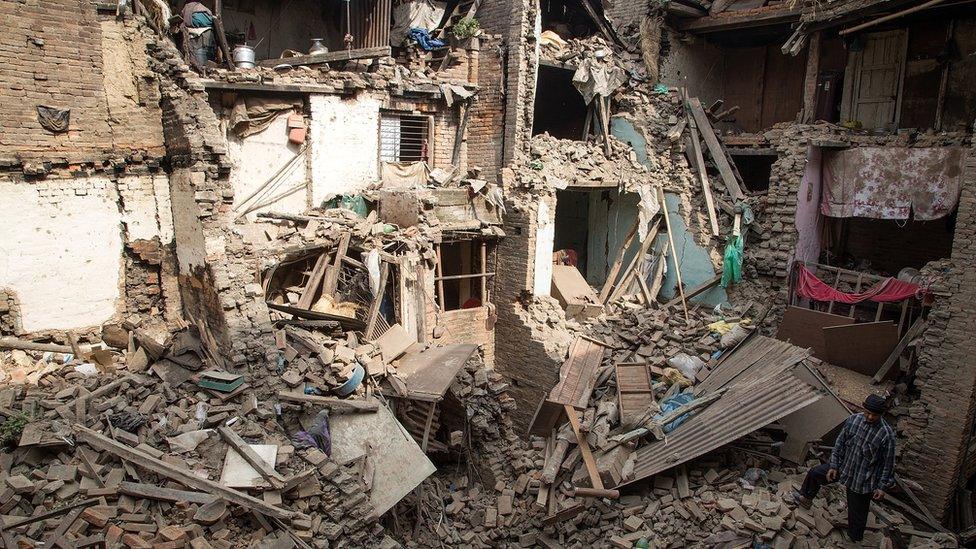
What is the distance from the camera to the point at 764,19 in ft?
47.4

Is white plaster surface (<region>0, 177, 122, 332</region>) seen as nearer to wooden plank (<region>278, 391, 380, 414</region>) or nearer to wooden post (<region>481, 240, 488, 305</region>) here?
wooden plank (<region>278, 391, 380, 414</region>)

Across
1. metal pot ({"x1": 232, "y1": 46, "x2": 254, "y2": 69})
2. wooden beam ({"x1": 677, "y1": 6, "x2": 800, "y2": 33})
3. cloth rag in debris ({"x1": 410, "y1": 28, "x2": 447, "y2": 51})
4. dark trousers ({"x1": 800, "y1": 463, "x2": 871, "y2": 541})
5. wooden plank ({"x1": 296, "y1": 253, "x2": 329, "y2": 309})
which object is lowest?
dark trousers ({"x1": 800, "y1": 463, "x2": 871, "y2": 541})

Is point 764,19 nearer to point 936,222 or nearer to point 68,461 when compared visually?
point 936,222

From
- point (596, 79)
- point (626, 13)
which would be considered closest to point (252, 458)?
point (596, 79)

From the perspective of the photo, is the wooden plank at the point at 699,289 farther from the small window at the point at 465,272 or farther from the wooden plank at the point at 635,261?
the small window at the point at 465,272

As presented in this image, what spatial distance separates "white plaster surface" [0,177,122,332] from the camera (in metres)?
8.55

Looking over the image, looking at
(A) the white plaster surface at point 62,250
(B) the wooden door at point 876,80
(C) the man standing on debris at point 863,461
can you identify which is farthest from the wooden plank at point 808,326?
(A) the white plaster surface at point 62,250

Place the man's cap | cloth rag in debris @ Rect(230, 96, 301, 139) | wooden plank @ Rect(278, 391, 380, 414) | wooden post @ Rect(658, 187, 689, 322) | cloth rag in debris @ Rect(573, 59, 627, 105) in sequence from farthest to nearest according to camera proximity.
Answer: cloth rag in debris @ Rect(573, 59, 627, 105)
wooden post @ Rect(658, 187, 689, 322)
cloth rag in debris @ Rect(230, 96, 301, 139)
wooden plank @ Rect(278, 391, 380, 414)
the man's cap

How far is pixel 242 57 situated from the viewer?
11930 millimetres

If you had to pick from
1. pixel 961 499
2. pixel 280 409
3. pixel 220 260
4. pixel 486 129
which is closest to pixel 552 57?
pixel 486 129

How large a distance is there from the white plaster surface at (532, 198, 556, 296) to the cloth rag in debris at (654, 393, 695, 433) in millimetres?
3669

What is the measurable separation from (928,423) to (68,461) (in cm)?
1196

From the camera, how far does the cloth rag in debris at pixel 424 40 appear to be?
13.6 m

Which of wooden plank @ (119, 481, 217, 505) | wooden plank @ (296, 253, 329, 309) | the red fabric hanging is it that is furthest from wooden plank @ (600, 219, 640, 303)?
wooden plank @ (119, 481, 217, 505)
